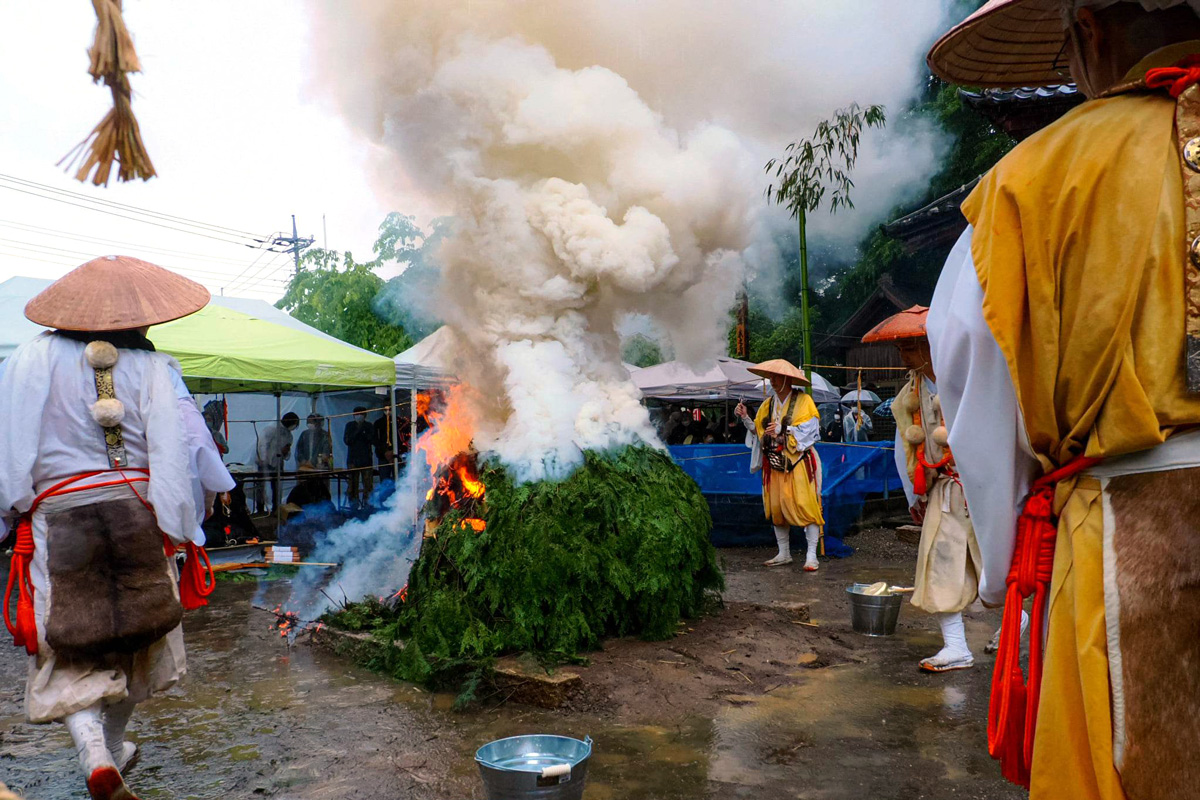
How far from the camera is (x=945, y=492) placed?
520 cm

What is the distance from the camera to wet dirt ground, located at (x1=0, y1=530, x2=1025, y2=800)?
3.76 metres

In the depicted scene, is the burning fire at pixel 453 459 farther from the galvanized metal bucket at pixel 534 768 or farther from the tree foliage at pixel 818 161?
the tree foliage at pixel 818 161

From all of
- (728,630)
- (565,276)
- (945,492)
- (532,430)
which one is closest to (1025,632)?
(945,492)

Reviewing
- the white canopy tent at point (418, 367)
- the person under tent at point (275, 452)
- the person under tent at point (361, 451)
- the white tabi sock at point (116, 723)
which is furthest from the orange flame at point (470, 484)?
the person under tent at point (361, 451)

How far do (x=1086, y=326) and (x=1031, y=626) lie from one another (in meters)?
0.64

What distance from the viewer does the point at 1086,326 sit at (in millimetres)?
1719

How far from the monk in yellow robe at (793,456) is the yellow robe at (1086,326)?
7.21 m

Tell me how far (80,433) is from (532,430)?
2.73 m

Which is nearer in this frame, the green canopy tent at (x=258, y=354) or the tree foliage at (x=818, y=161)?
the green canopy tent at (x=258, y=354)

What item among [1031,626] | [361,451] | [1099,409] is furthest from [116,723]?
[361,451]

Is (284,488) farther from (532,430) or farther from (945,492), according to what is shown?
(945,492)

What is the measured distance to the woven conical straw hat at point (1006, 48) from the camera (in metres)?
2.32

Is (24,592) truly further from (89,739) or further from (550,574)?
(550,574)

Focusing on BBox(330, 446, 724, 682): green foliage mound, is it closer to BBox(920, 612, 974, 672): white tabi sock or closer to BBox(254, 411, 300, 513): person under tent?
BBox(920, 612, 974, 672): white tabi sock
